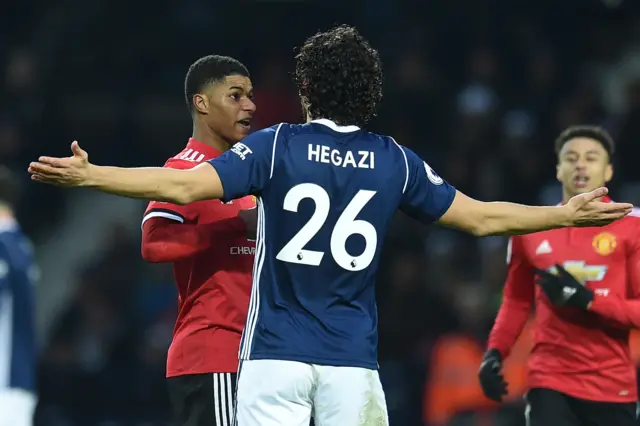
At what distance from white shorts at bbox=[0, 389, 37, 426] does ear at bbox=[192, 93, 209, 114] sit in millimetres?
2410

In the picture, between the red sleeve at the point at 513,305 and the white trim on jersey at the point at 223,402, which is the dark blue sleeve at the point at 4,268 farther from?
the red sleeve at the point at 513,305

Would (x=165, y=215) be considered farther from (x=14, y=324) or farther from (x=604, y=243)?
(x=14, y=324)

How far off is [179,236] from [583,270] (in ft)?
7.00

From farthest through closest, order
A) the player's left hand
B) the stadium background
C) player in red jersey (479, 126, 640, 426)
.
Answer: the stadium background → player in red jersey (479, 126, 640, 426) → the player's left hand

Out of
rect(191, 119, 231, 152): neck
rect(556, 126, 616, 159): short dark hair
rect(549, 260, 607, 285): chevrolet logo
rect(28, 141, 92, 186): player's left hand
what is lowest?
rect(549, 260, 607, 285): chevrolet logo

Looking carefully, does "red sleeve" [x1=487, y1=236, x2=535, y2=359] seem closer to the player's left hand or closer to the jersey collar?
the jersey collar

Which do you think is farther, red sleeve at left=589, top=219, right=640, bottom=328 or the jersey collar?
red sleeve at left=589, top=219, right=640, bottom=328

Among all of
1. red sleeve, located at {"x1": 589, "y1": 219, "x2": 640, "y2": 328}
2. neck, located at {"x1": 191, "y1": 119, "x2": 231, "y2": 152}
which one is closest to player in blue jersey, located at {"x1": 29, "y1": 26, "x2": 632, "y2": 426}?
neck, located at {"x1": 191, "y1": 119, "x2": 231, "y2": 152}

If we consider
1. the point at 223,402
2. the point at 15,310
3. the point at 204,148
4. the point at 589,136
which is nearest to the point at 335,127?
the point at 204,148

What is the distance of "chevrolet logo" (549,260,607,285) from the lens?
5.73 meters

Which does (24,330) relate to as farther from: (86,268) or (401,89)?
(401,89)

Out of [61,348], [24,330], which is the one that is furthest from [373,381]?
[61,348]

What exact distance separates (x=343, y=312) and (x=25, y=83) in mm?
8651

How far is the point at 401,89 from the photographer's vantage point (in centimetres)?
1192
